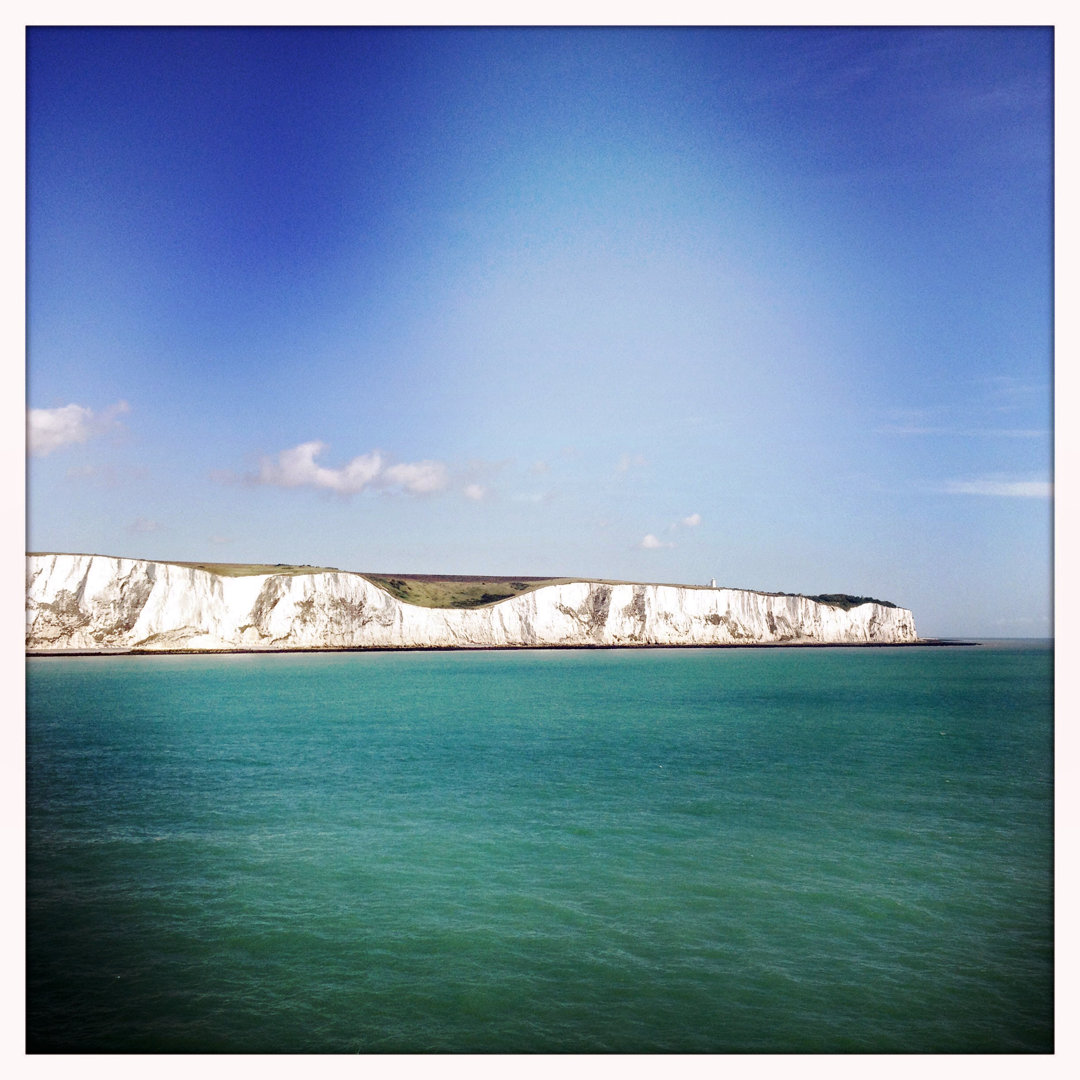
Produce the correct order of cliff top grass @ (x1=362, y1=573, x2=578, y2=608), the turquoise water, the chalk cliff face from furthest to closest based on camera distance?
cliff top grass @ (x1=362, y1=573, x2=578, y2=608), the chalk cliff face, the turquoise water

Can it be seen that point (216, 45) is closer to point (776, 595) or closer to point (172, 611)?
point (172, 611)

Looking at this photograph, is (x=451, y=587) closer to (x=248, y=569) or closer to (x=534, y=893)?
(x=248, y=569)

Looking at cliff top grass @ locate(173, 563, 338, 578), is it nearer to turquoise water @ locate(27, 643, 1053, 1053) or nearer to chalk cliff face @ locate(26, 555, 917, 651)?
chalk cliff face @ locate(26, 555, 917, 651)

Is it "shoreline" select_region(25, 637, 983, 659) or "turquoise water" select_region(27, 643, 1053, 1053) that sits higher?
"turquoise water" select_region(27, 643, 1053, 1053)

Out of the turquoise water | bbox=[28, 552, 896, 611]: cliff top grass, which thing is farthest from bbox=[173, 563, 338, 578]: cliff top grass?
the turquoise water

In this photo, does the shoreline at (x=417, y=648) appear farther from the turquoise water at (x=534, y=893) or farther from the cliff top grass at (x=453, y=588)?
the turquoise water at (x=534, y=893)

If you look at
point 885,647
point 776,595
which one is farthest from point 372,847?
point 885,647
